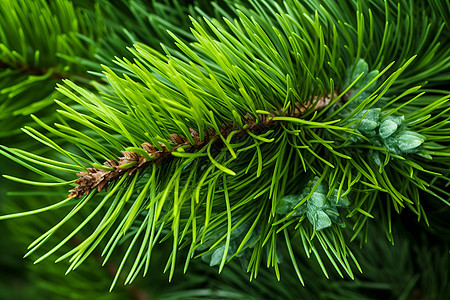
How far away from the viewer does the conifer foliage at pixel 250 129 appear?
0.28 m

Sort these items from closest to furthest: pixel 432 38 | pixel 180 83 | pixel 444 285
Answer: pixel 180 83
pixel 432 38
pixel 444 285

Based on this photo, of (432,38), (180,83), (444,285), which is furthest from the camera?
A: (444,285)

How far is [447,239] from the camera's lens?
0.44 m

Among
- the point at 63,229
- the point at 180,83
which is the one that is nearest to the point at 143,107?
the point at 180,83

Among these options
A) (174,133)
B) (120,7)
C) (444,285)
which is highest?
(120,7)

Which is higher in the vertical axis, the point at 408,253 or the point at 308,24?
the point at 308,24

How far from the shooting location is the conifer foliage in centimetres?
28

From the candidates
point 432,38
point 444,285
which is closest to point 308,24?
point 432,38

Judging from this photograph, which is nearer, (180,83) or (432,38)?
(180,83)

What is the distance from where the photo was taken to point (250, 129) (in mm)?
315

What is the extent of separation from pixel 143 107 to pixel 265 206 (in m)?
0.12

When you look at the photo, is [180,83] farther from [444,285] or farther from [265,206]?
[444,285]

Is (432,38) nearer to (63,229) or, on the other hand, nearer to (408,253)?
(408,253)

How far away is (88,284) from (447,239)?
0.42 meters
